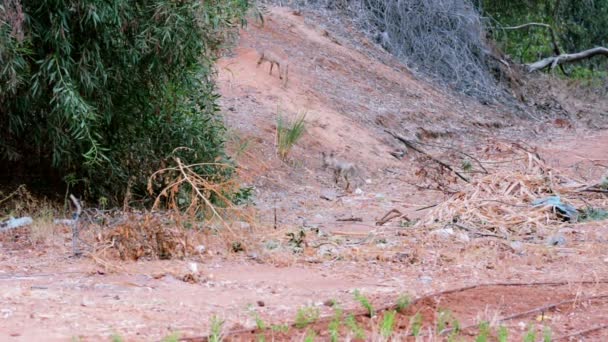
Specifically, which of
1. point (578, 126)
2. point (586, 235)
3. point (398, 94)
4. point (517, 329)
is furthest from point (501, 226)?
point (578, 126)

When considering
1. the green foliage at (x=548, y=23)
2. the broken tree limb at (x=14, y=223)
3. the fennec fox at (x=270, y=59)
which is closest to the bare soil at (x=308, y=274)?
the broken tree limb at (x=14, y=223)

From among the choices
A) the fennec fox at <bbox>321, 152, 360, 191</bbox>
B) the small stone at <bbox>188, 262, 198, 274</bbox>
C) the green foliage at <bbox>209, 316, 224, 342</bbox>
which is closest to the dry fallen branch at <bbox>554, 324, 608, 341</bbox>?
the green foliage at <bbox>209, 316, 224, 342</bbox>

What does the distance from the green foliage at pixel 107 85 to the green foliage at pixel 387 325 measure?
155 inches

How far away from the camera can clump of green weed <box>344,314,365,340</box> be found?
16.2 ft

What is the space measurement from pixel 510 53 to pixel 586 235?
1804 centimetres

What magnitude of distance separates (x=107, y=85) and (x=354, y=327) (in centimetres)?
467

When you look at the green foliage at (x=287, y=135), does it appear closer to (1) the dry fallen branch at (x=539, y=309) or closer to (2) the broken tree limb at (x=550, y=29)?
(1) the dry fallen branch at (x=539, y=309)

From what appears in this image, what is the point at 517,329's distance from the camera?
548 centimetres

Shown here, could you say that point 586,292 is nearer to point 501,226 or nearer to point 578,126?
point 501,226

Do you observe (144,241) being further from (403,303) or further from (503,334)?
(503,334)

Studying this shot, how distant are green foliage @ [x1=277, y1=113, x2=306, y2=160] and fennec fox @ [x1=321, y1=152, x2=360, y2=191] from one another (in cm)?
51

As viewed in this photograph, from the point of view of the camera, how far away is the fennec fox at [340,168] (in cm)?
1292

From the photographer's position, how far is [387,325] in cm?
490

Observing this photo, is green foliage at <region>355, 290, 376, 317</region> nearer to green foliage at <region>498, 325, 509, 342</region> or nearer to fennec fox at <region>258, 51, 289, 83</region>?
green foliage at <region>498, 325, 509, 342</region>
